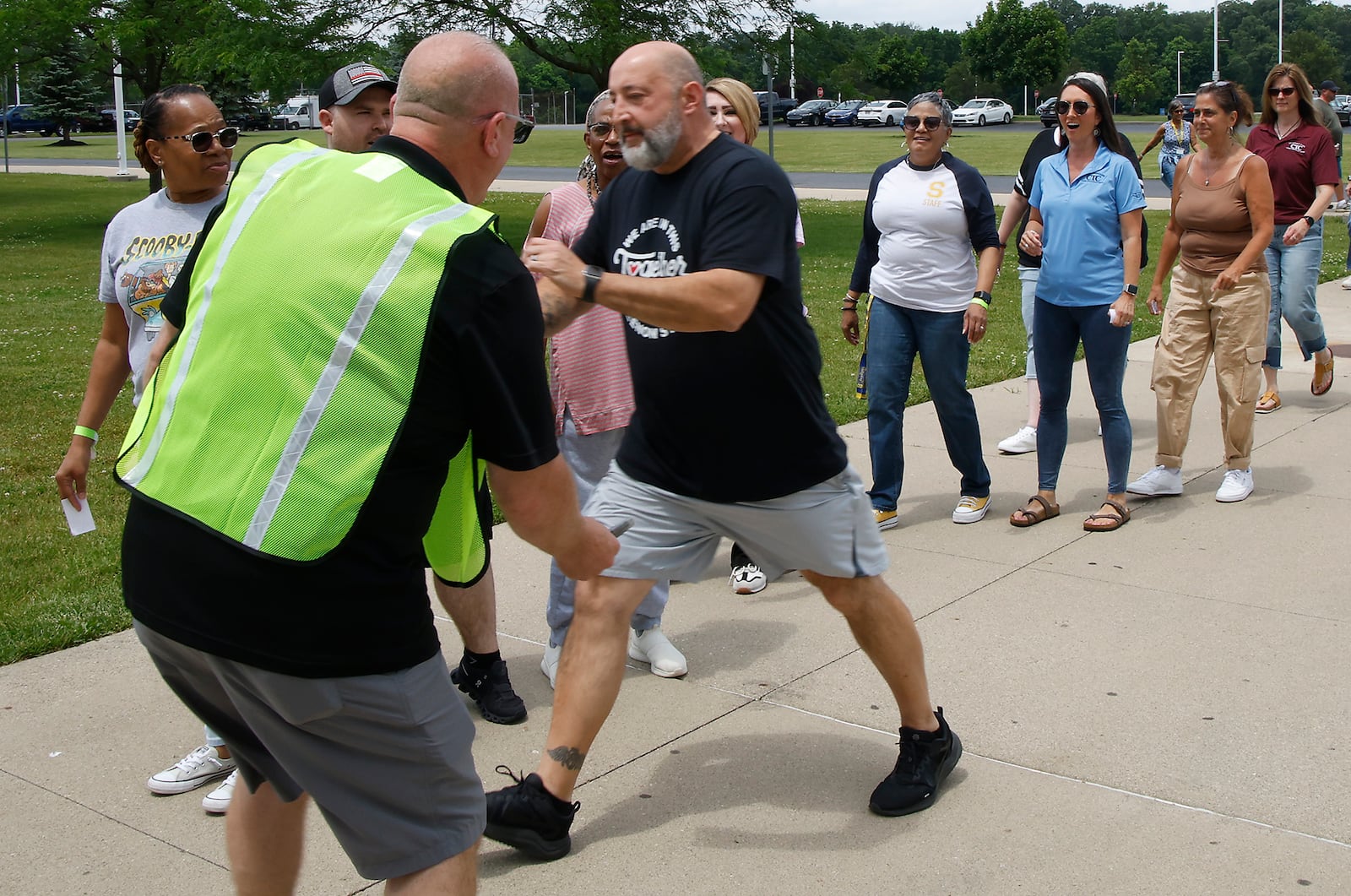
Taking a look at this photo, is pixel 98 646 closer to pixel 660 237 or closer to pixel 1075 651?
pixel 660 237

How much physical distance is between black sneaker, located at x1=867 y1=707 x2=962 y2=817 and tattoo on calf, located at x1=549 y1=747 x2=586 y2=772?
0.78 meters

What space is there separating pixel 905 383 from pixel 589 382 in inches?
87.7

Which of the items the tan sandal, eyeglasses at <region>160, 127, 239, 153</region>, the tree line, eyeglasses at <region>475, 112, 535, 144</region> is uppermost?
the tree line

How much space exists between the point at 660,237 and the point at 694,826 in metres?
1.48

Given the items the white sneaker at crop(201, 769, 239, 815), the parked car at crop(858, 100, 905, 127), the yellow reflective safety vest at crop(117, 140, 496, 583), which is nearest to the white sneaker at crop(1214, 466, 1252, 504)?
the white sneaker at crop(201, 769, 239, 815)

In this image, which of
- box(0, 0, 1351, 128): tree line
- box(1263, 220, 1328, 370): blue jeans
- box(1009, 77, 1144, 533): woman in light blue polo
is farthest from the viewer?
box(0, 0, 1351, 128): tree line

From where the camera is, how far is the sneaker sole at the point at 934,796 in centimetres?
346

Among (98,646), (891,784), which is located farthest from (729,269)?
(98,646)

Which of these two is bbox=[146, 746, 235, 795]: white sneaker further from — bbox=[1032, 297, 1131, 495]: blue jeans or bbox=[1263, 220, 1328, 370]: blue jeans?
bbox=[1263, 220, 1328, 370]: blue jeans

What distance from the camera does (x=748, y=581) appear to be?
527 cm

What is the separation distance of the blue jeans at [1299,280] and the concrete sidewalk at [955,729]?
3043mm

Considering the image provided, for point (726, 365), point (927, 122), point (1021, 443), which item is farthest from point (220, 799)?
point (1021, 443)

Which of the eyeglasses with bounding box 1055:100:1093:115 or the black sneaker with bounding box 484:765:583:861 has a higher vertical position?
the eyeglasses with bounding box 1055:100:1093:115

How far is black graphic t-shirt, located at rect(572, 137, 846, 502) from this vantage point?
10.6 ft
